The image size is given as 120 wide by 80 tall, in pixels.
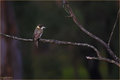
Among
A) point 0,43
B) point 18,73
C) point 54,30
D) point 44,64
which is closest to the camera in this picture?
point 0,43

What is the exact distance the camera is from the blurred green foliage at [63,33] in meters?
13.6

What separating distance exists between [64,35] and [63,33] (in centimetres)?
8

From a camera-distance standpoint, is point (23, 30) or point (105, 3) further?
point (23, 30)

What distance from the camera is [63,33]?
1398 cm

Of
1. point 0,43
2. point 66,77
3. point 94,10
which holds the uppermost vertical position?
point 94,10

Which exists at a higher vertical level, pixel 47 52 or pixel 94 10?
pixel 94 10

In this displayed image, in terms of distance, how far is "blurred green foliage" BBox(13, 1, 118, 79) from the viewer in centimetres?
1356

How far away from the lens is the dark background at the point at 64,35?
13.5 m

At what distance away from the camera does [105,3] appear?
13.5 metres

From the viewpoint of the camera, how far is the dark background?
44.4ft

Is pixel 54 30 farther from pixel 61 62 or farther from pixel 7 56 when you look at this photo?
pixel 7 56

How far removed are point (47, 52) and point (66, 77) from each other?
1267 mm

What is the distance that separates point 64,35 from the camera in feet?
46.0

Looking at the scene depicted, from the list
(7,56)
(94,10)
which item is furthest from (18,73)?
(94,10)
